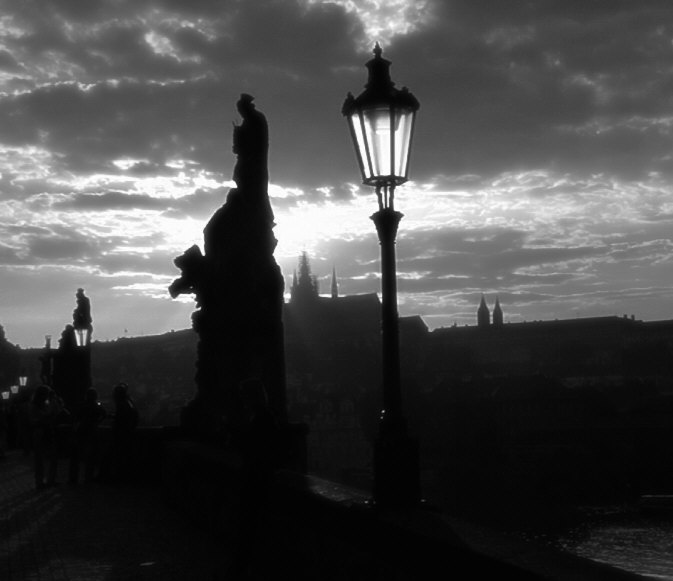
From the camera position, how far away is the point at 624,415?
10800 cm

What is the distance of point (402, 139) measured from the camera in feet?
24.0

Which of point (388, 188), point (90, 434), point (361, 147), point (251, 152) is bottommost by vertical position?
point (90, 434)

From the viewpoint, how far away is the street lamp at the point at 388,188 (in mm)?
7012

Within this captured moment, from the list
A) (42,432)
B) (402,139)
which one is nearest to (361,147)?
(402,139)

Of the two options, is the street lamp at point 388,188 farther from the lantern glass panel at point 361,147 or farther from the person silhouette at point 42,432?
the person silhouette at point 42,432

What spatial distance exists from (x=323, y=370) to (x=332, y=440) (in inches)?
1441

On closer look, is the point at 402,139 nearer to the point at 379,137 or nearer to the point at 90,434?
the point at 379,137

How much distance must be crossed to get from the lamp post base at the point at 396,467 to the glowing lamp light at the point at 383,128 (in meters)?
1.61

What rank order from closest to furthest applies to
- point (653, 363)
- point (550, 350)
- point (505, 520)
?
point (505, 520) < point (653, 363) < point (550, 350)

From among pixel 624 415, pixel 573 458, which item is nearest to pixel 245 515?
pixel 573 458

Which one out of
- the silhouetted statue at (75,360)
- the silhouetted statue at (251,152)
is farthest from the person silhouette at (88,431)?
the silhouetted statue at (75,360)

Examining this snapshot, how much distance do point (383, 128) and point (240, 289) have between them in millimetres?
8160

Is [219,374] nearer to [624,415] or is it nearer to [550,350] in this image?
[624,415]

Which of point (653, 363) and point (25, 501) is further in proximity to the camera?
point (653, 363)
